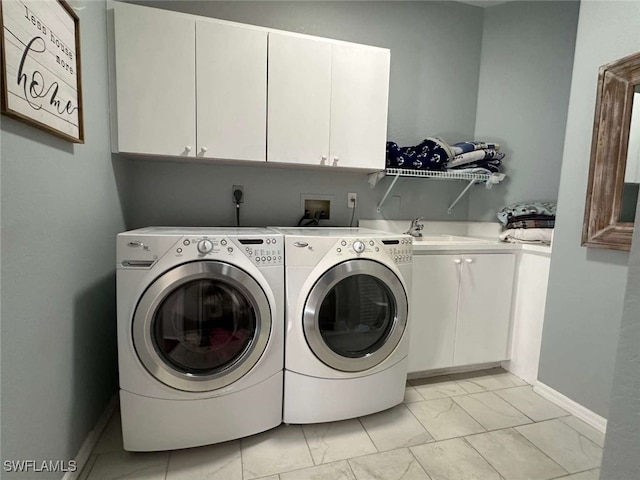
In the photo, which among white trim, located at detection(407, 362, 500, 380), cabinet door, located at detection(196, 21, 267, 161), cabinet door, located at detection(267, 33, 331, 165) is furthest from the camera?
white trim, located at detection(407, 362, 500, 380)

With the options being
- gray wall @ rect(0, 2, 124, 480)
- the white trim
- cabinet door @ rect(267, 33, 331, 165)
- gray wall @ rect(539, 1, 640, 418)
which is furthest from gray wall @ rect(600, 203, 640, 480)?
the white trim

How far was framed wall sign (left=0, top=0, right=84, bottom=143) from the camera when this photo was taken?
856 mm

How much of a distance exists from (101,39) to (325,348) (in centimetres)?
177

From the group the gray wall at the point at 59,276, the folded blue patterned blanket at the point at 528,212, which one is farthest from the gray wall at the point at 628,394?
the folded blue patterned blanket at the point at 528,212

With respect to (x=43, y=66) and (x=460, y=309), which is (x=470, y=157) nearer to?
(x=460, y=309)

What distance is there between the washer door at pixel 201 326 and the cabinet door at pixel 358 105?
0.98 meters

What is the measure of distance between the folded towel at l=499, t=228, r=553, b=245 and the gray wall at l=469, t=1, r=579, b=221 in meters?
0.36

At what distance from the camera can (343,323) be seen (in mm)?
1525

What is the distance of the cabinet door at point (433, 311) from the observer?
1.90m

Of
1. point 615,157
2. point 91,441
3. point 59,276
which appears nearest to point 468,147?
point 615,157

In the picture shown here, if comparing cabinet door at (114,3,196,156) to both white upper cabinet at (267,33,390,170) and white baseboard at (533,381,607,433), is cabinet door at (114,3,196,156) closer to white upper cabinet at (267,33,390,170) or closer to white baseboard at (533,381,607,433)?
white upper cabinet at (267,33,390,170)

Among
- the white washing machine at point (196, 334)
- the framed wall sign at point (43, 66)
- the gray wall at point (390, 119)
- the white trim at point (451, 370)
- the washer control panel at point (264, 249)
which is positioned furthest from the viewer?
the white trim at point (451, 370)

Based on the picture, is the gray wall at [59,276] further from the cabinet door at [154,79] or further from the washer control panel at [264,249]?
the washer control panel at [264,249]

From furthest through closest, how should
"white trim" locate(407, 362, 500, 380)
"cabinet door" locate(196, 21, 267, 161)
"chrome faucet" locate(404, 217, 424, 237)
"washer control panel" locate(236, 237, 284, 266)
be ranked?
"chrome faucet" locate(404, 217, 424, 237) → "white trim" locate(407, 362, 500, 380) → "cabinet door" locate(196, 21, 267, 161) → "washer control panel" locate(236, 237, 284, 266)
